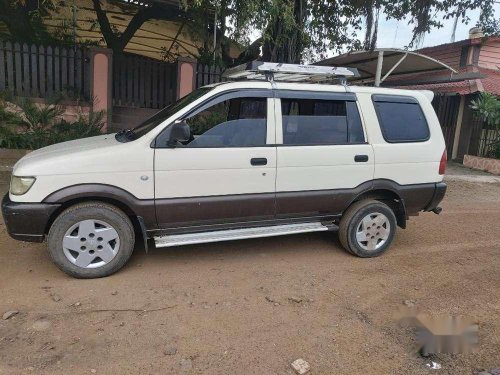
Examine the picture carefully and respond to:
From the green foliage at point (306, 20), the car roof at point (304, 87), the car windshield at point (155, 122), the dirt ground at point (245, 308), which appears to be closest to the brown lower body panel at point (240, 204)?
the dirt ground at point (245, 308)

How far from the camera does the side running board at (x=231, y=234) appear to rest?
4.08 m

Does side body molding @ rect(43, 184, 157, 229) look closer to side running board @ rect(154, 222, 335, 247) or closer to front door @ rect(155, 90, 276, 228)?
front door @ rect(155, 90, 276, 228)

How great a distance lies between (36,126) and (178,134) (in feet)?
21.5

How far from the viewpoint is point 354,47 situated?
12859mm

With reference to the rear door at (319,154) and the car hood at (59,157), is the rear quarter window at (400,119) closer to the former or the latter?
the rear door at (319,154)

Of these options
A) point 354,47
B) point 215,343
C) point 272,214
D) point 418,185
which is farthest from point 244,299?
point 354,47

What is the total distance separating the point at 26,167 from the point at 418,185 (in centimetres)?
419

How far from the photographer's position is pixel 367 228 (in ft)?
15.9

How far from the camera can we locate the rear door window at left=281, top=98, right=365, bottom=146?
4.43 meters

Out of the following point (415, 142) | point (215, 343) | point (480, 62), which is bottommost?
point (215, 343)

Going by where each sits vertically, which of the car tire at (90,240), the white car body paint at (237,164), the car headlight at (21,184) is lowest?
the car tire at (90,240)

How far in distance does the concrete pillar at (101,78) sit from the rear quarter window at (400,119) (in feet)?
23.3

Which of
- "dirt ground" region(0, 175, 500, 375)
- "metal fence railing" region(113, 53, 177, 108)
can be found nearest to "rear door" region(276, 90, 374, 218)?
"dirt ground" region(0, 175, 500, 375)

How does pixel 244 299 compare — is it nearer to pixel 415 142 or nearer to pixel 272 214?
pixel 272 214
